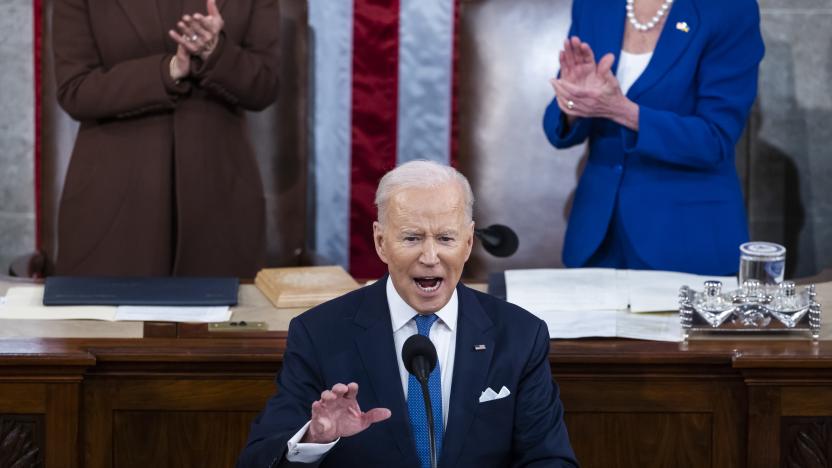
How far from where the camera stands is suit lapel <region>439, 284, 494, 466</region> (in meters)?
2.52

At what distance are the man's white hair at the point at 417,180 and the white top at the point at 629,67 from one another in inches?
53.2

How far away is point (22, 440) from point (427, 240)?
1.03 meters

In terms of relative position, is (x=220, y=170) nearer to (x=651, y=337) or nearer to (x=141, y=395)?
(x=141, y=395)

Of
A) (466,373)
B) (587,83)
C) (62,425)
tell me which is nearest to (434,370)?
(466,373)

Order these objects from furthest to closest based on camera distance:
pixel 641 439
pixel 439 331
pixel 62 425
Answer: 1. pixel 641 439
2. pixel 62 425
3. pixel 439 331

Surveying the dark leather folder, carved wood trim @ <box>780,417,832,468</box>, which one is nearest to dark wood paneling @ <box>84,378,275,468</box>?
the dark leather folder

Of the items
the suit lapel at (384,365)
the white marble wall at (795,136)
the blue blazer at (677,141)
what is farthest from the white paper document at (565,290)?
the white marble wall at (795,136)

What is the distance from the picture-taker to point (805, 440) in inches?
117

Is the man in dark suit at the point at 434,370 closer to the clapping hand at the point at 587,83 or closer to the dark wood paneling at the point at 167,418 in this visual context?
the dark wood paneling at the point at 167,418

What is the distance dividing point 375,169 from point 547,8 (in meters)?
0.87

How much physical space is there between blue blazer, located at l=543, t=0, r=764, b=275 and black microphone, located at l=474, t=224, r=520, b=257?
575 millimetres

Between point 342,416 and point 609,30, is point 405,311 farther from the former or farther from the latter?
point 609,30

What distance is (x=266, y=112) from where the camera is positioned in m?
4.83

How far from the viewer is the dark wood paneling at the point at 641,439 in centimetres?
303
